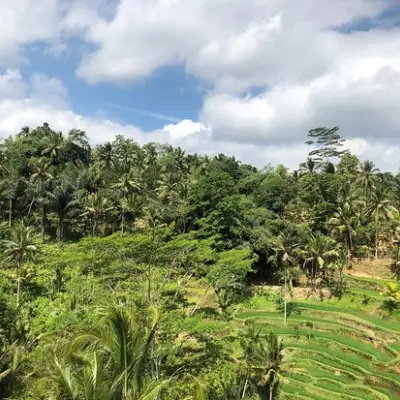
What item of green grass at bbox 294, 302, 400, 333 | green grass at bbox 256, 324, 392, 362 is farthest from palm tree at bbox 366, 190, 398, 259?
green grass at bbox 256, 324, 392, 362

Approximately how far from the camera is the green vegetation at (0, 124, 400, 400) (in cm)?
1419

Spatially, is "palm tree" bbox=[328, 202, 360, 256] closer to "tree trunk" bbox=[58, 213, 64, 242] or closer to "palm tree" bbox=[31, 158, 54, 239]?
"tree trunk" bbox=[58, 213, 64, 242]

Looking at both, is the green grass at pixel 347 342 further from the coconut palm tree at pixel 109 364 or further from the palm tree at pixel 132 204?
the coconut palm tree at pixel 109 364

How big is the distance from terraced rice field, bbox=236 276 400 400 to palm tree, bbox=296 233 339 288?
4.31 meters

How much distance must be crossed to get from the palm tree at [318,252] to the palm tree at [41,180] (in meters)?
28.5

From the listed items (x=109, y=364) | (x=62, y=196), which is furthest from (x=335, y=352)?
(x=62, y=196)

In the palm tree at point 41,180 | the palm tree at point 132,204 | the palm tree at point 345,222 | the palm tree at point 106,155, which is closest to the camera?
the palm tree at point 345,222

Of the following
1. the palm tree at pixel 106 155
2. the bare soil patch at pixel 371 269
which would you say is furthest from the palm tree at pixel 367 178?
the palm tree at pixel 106 155

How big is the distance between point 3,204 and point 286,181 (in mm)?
35149

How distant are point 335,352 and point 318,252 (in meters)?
11.9

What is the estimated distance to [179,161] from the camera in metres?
69.6

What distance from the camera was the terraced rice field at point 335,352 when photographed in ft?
88.6

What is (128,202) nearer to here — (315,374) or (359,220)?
(359,220)

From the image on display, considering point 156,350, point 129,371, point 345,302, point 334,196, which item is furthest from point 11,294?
point 334,196
